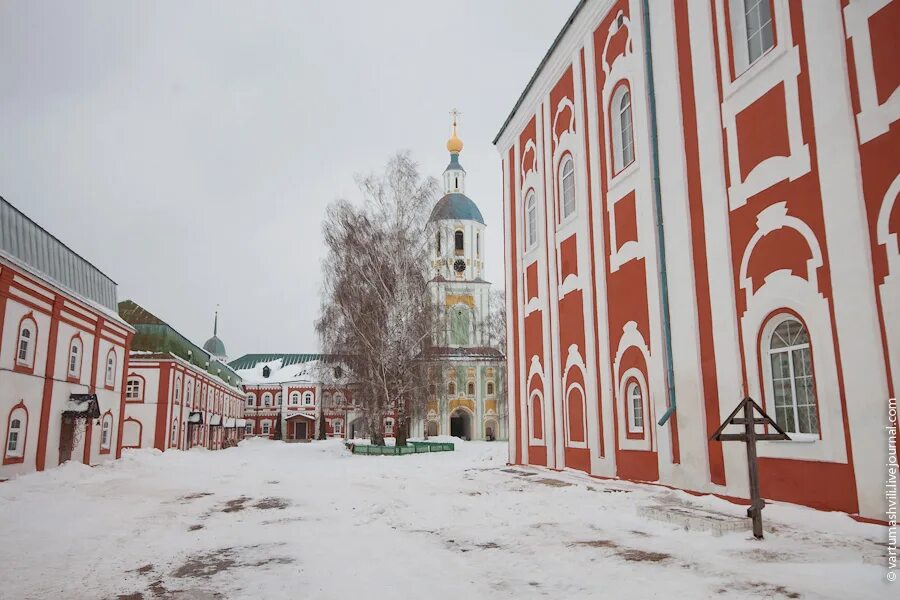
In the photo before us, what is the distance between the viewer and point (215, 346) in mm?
71938

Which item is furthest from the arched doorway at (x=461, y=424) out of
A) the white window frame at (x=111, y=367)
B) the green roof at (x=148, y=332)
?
the white window frame at (x=111, y=367)

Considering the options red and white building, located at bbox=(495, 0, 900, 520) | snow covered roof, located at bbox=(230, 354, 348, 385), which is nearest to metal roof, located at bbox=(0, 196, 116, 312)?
red and white building, located at bbox=(495, 0, 900, 520)

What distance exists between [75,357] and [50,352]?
2047 millimetres

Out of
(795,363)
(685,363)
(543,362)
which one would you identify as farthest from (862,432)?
(543,362)

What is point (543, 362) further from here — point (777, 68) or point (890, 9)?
point (890, 9)

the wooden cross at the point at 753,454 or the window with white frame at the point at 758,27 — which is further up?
the window with white frame at the point at 758,27

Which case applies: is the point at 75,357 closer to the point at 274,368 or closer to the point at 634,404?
the point at 634,404

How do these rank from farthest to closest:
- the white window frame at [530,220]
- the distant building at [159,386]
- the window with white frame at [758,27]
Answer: the distant building at [159,386] → the white window frame at [530,220] → the window with white frame at [758,27]

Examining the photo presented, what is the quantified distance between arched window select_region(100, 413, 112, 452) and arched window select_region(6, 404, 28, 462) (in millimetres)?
6149

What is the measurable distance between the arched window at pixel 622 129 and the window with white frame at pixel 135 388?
2619cm

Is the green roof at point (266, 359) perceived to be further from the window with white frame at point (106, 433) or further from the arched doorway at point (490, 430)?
the window with white frame at point (106, 433)

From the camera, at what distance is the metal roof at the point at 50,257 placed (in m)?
15.8

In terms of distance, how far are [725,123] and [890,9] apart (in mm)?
2743

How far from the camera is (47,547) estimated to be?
277 inches
